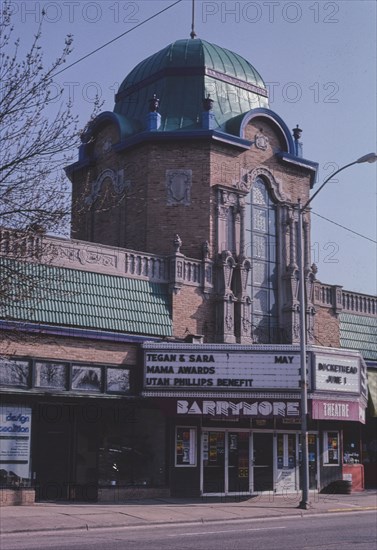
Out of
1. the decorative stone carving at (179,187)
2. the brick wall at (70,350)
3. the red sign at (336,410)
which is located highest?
the decorative stone carving at (179,187)

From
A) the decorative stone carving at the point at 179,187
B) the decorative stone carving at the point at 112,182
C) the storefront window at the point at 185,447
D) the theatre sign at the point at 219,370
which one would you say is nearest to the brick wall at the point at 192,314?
the theatre sign at the point at 219,370

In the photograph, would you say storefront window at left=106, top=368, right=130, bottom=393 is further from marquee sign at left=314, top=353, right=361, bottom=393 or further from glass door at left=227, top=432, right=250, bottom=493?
marquee sign at left=314, top=353, right=361, bottom=393

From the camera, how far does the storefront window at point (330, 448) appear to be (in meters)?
31.0

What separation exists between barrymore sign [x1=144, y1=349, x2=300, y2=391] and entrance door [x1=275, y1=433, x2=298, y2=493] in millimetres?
3224

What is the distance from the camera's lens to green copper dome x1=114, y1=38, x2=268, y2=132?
32438 mm

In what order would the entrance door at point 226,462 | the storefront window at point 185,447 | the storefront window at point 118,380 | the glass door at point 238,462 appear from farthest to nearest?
the glass door at point 238,462, the entrance door at point 226,462, the storefront window at point 185,447, the storefront window at point 118,380

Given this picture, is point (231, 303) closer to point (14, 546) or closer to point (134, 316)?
point (134, 316)

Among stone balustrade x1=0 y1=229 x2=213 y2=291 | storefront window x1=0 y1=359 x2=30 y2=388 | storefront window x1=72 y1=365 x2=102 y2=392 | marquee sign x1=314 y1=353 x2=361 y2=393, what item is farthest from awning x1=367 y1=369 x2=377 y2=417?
storefront window x1=0 y1=359 x2=30 y2=388

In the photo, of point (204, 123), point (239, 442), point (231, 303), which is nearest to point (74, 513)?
point (239, 442)

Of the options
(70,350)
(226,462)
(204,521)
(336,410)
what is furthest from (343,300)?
(204,521)

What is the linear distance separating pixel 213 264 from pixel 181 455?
6939 millimetres

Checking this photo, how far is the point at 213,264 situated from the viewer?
30047 mm

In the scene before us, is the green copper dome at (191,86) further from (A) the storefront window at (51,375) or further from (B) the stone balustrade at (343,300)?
(A) the storefront window at (51,375)

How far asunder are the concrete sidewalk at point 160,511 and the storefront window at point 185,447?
52.0 inches
